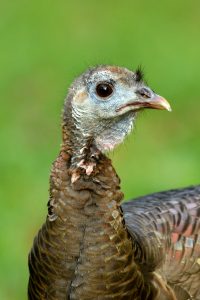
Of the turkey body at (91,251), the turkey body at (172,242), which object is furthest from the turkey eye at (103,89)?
the turkey body at (172,242)

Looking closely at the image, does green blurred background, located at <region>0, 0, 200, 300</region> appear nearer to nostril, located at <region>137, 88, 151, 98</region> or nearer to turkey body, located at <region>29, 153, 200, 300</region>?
turkey body, located at <region>29, 153, 200, 300</region>

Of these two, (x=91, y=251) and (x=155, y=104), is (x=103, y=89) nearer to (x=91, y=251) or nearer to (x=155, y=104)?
(x=155, y=104)

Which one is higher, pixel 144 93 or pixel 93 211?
pixel 144 93

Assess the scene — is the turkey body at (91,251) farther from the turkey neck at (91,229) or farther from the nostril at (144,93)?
the nostril at (144,93)

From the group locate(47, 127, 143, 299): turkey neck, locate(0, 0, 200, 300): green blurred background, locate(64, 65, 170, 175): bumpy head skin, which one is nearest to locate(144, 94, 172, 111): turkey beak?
locate(64, 65, 170, 175): bumpy head skin

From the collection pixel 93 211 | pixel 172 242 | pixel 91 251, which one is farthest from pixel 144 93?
pixel 172 242

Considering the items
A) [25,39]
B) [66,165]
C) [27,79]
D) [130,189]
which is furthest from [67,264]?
[25,39]

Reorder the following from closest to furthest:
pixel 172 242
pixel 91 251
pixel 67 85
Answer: pixel 91 251, pixel 172 242, pixel 67 85
